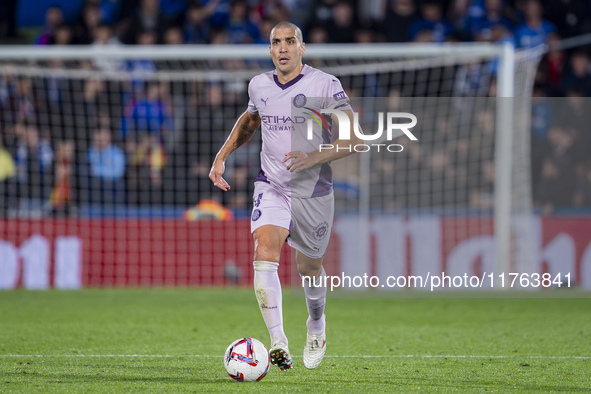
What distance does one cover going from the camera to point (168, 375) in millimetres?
5262

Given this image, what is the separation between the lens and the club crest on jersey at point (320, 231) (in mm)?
5688

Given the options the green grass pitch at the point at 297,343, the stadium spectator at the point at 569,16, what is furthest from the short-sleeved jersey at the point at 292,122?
the stadium spectator at the point at 569,16

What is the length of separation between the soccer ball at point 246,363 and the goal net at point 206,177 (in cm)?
660

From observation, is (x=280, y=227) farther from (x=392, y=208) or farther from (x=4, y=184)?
(x=4, y=184)

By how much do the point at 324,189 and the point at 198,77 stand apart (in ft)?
25.2

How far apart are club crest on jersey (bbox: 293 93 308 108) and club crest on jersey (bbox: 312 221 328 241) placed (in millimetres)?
737

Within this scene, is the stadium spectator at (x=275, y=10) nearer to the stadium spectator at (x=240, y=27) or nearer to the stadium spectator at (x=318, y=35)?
the stadium spectator at (x=240, y=27)

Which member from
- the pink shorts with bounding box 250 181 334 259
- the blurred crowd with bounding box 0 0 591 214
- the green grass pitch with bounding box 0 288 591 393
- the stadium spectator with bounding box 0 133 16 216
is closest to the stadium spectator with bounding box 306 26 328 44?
the blurred crowd with bounding box 0 0 591 214

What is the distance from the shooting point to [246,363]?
16.5 feet

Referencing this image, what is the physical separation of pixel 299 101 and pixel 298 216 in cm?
69

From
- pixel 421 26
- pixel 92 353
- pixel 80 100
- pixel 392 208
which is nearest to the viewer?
pixel 92 353

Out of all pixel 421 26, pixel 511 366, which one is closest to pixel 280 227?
pixel 511 366

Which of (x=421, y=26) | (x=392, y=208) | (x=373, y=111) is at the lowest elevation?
(x=392, y=208)

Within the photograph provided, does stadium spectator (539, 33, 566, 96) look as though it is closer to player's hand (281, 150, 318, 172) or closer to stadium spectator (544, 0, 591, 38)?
stadium spectator (544, 0, 591, 38)
